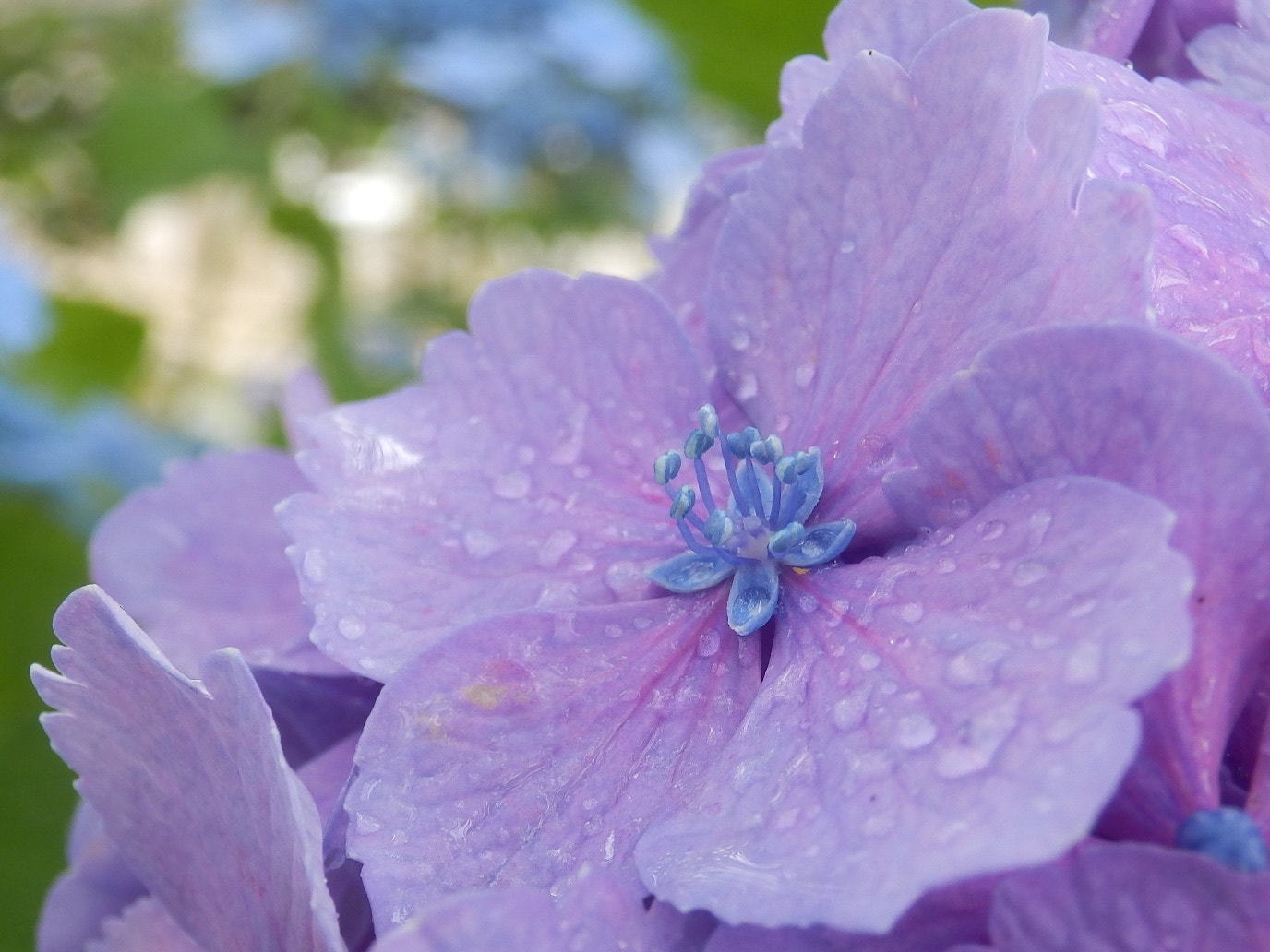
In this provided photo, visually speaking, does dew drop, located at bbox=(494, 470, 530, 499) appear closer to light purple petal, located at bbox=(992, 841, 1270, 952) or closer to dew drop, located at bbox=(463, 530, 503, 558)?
dew drop, located at bbox=(463, 530, 503, 558)

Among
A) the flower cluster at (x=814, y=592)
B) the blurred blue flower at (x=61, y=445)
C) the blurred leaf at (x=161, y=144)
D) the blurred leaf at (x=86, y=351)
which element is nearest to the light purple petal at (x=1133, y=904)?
the flower cluster at (x=814, y=592)

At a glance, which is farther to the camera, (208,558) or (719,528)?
(208,558)

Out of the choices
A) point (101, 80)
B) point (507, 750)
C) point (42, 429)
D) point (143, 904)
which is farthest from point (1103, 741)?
point (101, 80)

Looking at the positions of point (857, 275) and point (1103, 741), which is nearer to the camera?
point (1103, 741)

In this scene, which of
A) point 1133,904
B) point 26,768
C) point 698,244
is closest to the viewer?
point 1133,904

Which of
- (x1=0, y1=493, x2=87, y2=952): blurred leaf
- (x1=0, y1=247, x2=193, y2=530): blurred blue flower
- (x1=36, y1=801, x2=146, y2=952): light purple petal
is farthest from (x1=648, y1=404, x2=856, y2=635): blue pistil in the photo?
(x1=0, y1=247, x2=193, y2=530): blurred blue flower

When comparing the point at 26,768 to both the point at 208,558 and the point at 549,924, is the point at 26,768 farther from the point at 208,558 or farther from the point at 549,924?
the point at 549,924

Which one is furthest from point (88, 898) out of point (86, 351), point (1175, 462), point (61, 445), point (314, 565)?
point (86, 351)

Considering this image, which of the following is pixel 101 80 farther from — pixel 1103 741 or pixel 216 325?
pixel 1103 741
